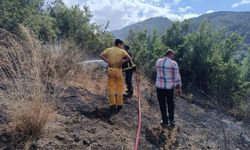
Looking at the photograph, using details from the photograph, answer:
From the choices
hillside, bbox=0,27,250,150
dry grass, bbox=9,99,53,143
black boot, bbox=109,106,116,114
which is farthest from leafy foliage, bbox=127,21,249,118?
dry grass, bbox=9,99,53,143

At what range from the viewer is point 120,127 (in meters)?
8.27

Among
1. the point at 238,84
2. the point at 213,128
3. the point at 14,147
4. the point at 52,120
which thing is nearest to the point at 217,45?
the point at 238,84

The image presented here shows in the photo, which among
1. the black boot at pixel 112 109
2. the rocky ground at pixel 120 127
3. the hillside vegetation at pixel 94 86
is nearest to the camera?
the hillside vegetation at pixel 94 86

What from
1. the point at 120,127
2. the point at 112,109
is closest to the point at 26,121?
the point at 120,127

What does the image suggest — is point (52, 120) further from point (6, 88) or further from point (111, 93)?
point (111, 93)

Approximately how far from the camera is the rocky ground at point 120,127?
6828 millimetres

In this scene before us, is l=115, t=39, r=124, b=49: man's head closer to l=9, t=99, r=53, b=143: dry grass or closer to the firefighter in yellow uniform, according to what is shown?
the firefighter in yellow uniform

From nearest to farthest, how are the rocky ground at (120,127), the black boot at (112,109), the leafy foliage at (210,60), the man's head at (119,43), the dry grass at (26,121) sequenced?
the dry grass at (26,121)
the rocky ground at (120,127)
the black boot at (112,109)
the man's head at (119,43)
the leafy foliage at (210,60)

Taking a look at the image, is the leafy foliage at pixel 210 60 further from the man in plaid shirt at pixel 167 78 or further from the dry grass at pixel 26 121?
the dry grass at pixel 26 121

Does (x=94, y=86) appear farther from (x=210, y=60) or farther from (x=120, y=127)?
(x=210, y=60)

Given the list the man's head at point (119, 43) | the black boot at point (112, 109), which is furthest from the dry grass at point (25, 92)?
the man's head at point (119, 43)

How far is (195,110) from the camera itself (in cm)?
1290

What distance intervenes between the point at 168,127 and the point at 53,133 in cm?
330

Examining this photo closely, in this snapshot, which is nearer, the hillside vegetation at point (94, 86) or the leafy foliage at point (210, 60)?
the hillside vegetation at point (94, 86)
